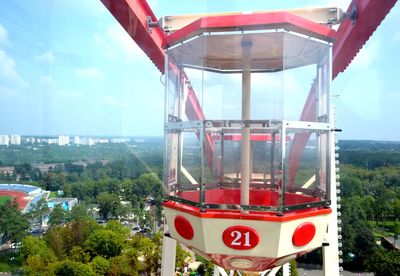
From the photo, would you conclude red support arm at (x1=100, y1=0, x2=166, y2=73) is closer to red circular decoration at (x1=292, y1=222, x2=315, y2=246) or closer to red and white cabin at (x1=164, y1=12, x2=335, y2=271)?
red and white cabin at (x1=164, y1=12, x2=335, y2=271)

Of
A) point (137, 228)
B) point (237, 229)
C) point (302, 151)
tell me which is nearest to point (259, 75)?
point (302, 151)

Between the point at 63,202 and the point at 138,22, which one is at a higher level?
the point at 138,22

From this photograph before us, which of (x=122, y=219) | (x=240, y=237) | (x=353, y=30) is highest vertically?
(x=353, y=30)

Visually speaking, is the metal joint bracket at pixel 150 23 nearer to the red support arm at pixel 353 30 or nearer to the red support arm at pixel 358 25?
the red support arm at pixel 353 30

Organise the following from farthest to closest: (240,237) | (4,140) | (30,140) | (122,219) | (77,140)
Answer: (122,219) → (77,140) → (4,140) → (30,140) → (240,237)

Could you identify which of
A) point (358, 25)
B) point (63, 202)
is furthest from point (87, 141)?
point (63, 202)

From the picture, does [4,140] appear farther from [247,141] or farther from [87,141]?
[247,141]
